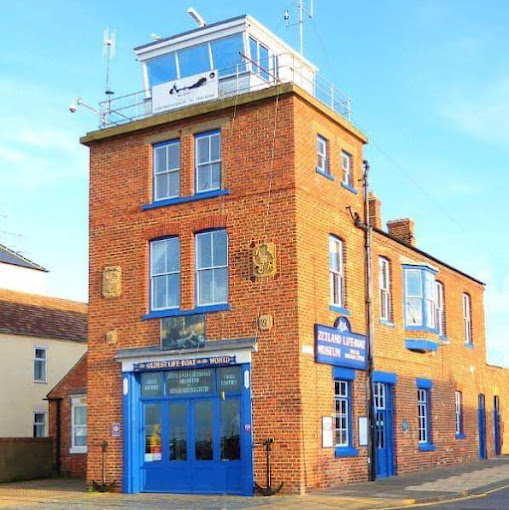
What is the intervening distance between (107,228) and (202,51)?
219 inches

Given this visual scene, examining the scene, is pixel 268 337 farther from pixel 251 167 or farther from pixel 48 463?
pixel 48 463

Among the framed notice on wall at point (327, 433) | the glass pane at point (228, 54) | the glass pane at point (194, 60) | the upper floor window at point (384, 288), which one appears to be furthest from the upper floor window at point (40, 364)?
the framed notice on wall at point (327, 433)

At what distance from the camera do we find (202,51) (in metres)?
24.5

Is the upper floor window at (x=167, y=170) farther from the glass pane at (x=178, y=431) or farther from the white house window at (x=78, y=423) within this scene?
the white house window at (x=78, y=423)

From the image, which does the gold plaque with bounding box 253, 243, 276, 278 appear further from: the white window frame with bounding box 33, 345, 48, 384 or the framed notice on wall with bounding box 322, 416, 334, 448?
the white window frame with bounding box 33, 345, 48, 384

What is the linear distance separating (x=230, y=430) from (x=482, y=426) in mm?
17150

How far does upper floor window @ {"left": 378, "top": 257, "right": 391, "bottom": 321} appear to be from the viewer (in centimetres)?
2734

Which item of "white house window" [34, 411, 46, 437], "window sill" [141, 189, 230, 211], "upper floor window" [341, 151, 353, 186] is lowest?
"white house window" [34, 411, 46, 437]

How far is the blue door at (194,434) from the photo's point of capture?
71.9 ft

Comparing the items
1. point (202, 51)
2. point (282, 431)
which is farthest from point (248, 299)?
point (202, 51)

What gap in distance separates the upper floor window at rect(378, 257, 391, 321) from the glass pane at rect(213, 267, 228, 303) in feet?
21.1

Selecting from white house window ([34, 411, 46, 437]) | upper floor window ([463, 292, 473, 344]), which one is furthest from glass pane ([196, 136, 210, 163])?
white house window ([34, 411, 46, 437])

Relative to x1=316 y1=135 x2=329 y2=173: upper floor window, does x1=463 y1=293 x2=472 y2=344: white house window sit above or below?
below

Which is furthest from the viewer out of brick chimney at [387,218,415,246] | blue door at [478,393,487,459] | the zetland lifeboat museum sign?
blue door at [478,393,487,459]
